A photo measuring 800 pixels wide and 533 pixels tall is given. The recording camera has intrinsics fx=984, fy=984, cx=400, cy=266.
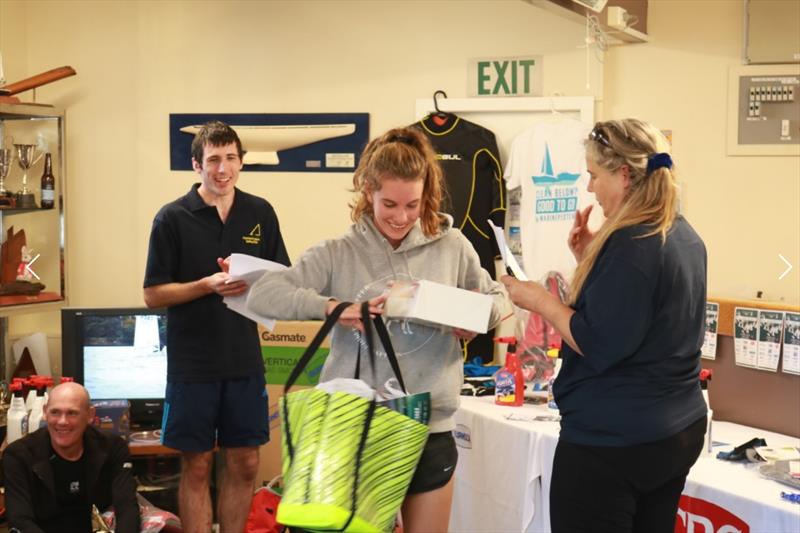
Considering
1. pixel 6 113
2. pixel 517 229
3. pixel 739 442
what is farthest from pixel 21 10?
pixel 739 442

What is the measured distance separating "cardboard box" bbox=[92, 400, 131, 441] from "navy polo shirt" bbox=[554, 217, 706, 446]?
8.95ft

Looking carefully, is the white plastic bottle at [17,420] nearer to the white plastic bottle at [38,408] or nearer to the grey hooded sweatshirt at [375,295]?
the white plastic bottle at [38,408]

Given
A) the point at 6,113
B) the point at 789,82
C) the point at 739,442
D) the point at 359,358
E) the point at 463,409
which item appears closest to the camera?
the point at 359,358

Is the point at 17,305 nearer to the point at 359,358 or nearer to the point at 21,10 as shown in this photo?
the point at 21,10

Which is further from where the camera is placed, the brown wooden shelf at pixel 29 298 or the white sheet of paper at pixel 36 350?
the white sheet of paper at pixel 36 350

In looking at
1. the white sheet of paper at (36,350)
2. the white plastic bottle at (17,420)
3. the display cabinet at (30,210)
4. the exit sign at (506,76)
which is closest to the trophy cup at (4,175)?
the display cabinet at (30,210)

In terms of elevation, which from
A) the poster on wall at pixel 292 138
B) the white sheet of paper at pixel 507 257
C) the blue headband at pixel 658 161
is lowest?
the white sheet of paper at pixel 507 257

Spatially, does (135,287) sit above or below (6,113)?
below

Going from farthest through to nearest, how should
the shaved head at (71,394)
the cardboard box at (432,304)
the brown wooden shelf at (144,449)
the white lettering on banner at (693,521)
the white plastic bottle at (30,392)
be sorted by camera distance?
the brown wooden shelf at (144,449), the white plastic bottle at (30,392), the shaved head at (71,394), the white lettering on banner at (693,521), the cardboard box at (432,304)

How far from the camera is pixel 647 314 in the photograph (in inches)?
76.7

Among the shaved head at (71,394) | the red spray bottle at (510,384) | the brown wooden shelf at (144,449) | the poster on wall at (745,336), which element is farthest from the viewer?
the brown wooden shelf at (144,449)

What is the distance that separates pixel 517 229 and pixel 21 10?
9.42 feet

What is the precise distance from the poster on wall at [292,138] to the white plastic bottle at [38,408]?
4.84 feet

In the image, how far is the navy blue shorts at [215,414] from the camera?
3.15m
